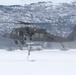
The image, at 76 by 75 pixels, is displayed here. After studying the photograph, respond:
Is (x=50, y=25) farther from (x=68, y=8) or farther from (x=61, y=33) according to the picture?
(x=68, y=8)

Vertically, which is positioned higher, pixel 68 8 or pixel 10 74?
pixel 68 8

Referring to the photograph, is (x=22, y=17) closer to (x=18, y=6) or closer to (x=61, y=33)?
(x=18, y=6)

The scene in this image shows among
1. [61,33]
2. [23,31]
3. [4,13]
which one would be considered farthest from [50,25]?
[4,13]

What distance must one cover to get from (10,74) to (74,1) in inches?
163

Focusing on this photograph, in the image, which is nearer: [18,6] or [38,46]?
[38,46]

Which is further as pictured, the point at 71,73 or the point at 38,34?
the point at 38,34

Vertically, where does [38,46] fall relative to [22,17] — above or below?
below

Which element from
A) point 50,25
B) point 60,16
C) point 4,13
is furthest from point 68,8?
point 4,13

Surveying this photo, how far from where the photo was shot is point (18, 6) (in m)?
6.46

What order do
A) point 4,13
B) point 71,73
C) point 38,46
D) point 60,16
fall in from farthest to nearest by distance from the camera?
point 60,16 → point 4,13 → point 38,46 → point 71,73

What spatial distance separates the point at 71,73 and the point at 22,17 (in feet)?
13.5

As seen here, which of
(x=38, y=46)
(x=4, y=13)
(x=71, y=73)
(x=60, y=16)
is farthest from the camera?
(x=60, y=16)

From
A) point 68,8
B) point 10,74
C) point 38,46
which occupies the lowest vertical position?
point 38,46

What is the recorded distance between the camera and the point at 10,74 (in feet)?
8.45
